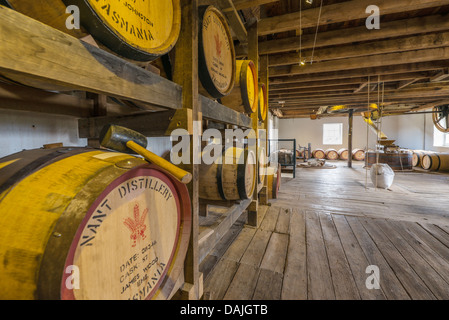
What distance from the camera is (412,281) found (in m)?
1.85

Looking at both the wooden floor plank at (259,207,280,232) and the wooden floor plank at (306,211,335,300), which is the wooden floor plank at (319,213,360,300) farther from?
the wooden floor plank at (259,207,280,232)

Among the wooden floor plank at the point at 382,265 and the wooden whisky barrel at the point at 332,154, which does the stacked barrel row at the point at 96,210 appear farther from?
the wooden whisky barrel at the point at 332,154

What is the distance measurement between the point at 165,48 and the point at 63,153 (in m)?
0.64

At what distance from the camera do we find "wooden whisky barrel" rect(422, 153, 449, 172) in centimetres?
823

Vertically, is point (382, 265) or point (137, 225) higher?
point (137, 225)

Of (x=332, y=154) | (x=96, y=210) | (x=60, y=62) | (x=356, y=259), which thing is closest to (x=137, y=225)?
(x=96, y=210)

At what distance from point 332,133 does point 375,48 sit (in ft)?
44.8

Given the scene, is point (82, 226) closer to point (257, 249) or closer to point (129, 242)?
point (129, 242)

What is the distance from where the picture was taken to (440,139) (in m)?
12.3

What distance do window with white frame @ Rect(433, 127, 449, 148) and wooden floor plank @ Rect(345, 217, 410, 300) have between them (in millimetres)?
13864

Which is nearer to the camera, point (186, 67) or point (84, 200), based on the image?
point (84, 200)

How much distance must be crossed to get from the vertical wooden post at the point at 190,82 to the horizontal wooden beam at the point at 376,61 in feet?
13.6
